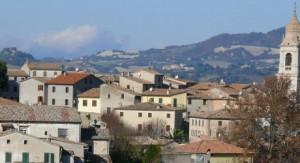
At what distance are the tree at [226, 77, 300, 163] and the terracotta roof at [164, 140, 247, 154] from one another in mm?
1271

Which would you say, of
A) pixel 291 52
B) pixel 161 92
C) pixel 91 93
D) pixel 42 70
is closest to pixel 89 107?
pixel 91 93

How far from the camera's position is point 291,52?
101m

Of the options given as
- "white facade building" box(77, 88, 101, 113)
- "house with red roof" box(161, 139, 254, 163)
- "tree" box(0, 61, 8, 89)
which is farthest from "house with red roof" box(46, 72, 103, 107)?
"house with red roof" box(161, 139, 254, 163)

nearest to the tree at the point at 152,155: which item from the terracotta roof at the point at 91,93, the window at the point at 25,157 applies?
the window at the point at 25,157

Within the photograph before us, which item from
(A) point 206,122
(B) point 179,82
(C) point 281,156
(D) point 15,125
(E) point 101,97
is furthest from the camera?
(B) point 179,82

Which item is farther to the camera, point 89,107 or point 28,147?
point 89,107

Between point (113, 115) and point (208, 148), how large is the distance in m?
23.7

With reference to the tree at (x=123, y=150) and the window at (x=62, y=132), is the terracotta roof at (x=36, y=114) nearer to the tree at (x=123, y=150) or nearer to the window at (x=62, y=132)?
the window at (x=62, y=132)

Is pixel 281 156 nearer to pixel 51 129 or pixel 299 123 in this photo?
pixel 299 123

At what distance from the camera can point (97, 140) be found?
176 ft

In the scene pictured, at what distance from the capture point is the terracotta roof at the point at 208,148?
175 ft

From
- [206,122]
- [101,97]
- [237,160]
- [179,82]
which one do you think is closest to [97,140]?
[237,160]

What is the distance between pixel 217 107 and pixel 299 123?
2764cm

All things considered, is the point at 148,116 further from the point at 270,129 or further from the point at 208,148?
the point at 208,148
